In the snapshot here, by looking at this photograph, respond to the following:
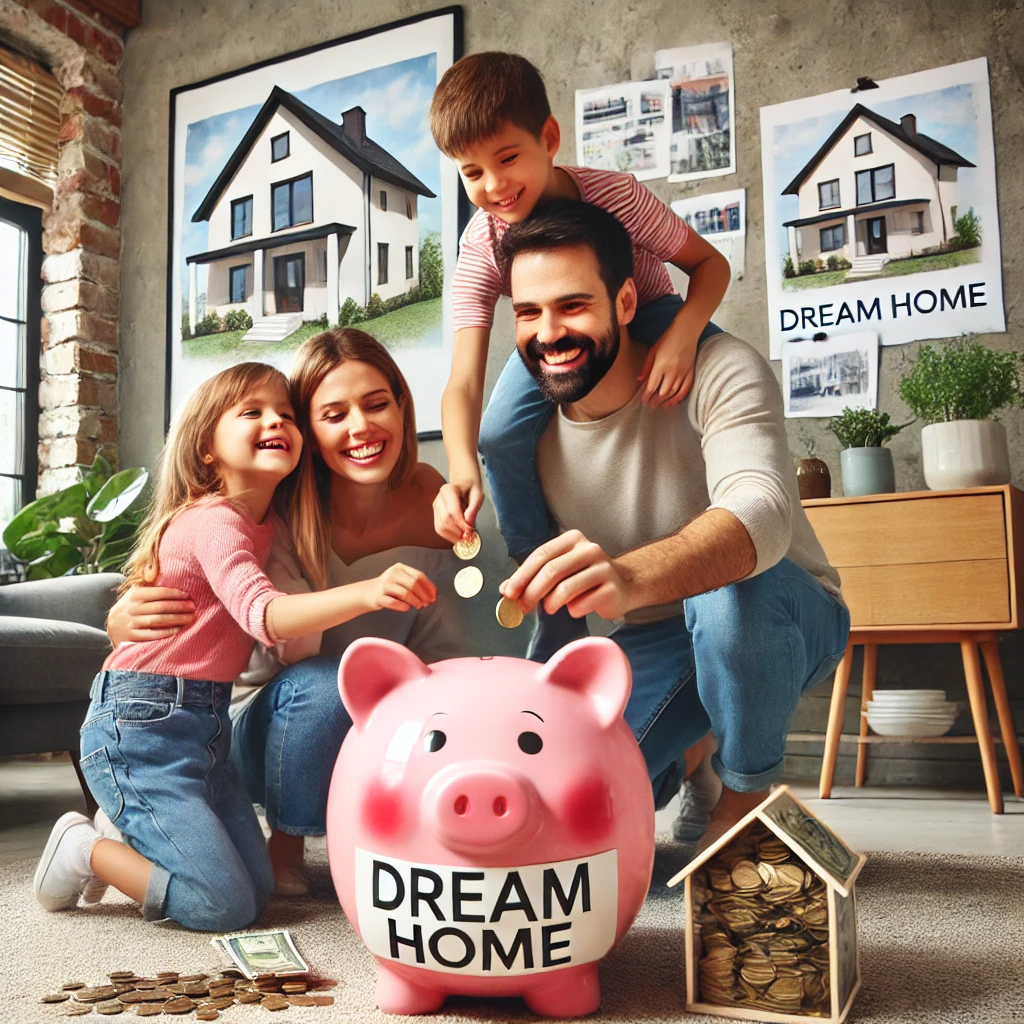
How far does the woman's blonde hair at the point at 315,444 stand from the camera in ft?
5.48

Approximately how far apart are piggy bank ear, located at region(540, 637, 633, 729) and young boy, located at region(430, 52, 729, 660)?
1.45ft

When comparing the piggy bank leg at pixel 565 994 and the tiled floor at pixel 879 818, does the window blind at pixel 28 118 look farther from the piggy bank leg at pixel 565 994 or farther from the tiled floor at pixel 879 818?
the piggy bank leg at pixel 565 994

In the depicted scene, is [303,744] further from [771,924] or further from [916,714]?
[916,714]

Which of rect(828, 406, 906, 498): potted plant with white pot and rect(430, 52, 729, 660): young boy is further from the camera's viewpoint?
rect(828, 406, 906, 498): potted plant with white pot

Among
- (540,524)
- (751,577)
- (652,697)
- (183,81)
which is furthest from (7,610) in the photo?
(183,81)

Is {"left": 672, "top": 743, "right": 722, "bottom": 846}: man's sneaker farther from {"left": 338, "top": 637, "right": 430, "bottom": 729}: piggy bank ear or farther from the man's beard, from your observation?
{"left": 338, "top": 637, "right": 430, "bottom": 729}: piggy bank ear

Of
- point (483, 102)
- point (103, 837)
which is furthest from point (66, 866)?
point (483, 102)

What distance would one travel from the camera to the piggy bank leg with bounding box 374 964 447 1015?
40.6 inches

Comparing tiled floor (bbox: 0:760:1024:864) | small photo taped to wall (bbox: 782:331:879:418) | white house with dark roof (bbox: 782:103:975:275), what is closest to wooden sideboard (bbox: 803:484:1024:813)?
tiled floor (bbox: 0:760:1024:864)

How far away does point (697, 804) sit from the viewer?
6.50 feet

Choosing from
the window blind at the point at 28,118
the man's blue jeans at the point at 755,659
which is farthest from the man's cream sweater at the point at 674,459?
the window blind at the point at 28,118

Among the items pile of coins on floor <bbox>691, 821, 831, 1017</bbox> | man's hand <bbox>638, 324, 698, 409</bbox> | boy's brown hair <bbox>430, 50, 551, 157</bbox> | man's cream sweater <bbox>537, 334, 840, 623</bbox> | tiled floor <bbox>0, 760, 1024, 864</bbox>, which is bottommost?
tiled floor <bbox>0, 760, 1024, 864</bbox>

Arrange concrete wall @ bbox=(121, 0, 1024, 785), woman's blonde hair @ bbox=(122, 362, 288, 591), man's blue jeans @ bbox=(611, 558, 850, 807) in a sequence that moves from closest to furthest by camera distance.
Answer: man's blue jeans @ bbox=(611, 558, 850, 807)
woman's blonde hair @ bbox=(122, 362, 288, 591)
concrete wall @ bbox=(121, 0, 1024, 785)

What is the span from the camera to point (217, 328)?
12.8 feet
